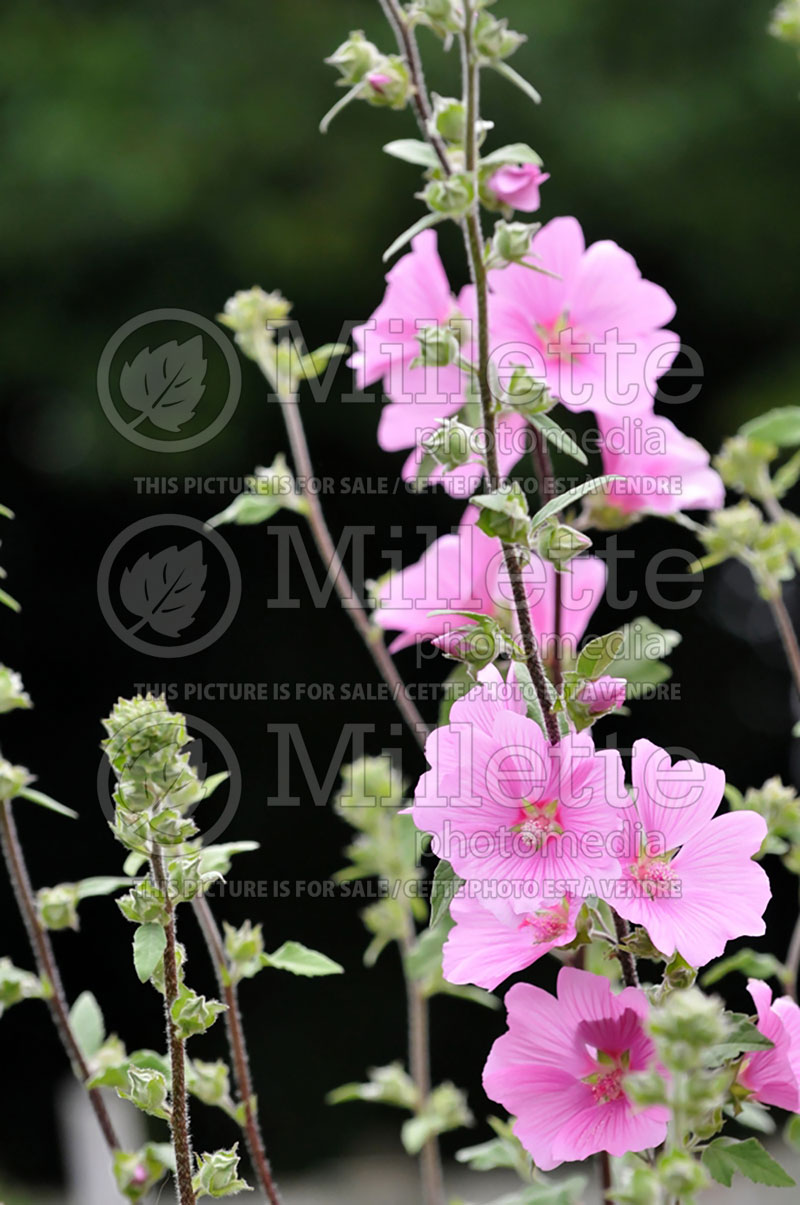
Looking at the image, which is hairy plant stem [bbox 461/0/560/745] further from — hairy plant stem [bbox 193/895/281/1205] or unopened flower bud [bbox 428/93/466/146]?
hairy plant stem [bbox 193/895/281/1205]

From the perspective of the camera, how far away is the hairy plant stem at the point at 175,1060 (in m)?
0.38

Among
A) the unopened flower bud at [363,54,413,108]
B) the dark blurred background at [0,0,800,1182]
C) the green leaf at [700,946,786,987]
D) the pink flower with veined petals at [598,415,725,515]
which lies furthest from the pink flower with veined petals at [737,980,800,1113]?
the dark blurred background at [0,0,800,1182]

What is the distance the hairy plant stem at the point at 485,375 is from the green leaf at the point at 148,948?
0.14 meters

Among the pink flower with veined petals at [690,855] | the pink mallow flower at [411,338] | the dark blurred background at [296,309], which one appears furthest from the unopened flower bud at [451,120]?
the dark blurred background at [296,309]

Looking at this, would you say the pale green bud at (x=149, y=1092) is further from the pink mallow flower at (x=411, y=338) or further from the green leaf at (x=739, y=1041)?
the pink mallow flower at (x=411, y=338)

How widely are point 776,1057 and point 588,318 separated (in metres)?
0.32

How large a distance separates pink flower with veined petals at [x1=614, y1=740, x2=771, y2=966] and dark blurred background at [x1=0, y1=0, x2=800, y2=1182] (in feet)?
5.55

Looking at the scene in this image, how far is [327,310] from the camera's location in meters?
2.67

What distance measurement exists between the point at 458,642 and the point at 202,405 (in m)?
2.19

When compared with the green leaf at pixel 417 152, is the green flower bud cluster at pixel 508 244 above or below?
below

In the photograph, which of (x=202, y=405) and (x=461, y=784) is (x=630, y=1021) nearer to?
(x=461, y=784)

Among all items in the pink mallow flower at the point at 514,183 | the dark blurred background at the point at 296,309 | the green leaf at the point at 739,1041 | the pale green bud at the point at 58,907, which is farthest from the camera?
the dark blurred background at the point at 296,309

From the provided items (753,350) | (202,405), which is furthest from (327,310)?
(753,350)

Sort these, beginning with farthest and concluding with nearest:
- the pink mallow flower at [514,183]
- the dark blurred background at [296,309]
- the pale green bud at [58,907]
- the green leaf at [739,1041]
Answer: the dark blurred background at [296,309] < the pale green bud at [58,907] < the pink mallow flower at [514,183] < the green leaf at [739,1041]
